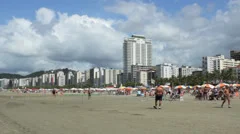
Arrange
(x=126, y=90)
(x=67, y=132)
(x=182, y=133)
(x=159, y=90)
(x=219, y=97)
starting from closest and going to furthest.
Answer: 1. (x=182, y=133)
2. (x=67, y=132)
3. (x=159, y=90)
4. (x=219, y=97)
5. (x=126, y=90)

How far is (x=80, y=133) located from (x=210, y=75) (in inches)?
5387

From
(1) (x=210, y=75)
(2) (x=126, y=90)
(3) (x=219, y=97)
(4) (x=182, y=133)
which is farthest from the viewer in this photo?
(1) (x=210, y=75)

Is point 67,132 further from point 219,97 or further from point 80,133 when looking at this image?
point 219,97

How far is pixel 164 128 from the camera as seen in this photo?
9.95m

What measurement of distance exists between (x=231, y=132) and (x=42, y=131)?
5846mm

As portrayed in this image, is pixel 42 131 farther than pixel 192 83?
No

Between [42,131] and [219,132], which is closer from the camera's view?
[219,132]

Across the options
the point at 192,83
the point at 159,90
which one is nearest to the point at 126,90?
the point at 159,90

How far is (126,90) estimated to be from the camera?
263ft

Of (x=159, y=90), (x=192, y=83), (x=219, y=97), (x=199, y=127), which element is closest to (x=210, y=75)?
(x=192, y=83)

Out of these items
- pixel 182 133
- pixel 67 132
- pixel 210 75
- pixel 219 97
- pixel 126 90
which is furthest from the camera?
pixel 210 75

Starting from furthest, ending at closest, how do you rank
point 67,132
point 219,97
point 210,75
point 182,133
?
point 210,75
point 219,97
point 67,132
point 182,133

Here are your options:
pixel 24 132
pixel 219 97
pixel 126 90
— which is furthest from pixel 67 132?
pixel 126 90

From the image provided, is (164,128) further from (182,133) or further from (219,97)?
(219,97)
